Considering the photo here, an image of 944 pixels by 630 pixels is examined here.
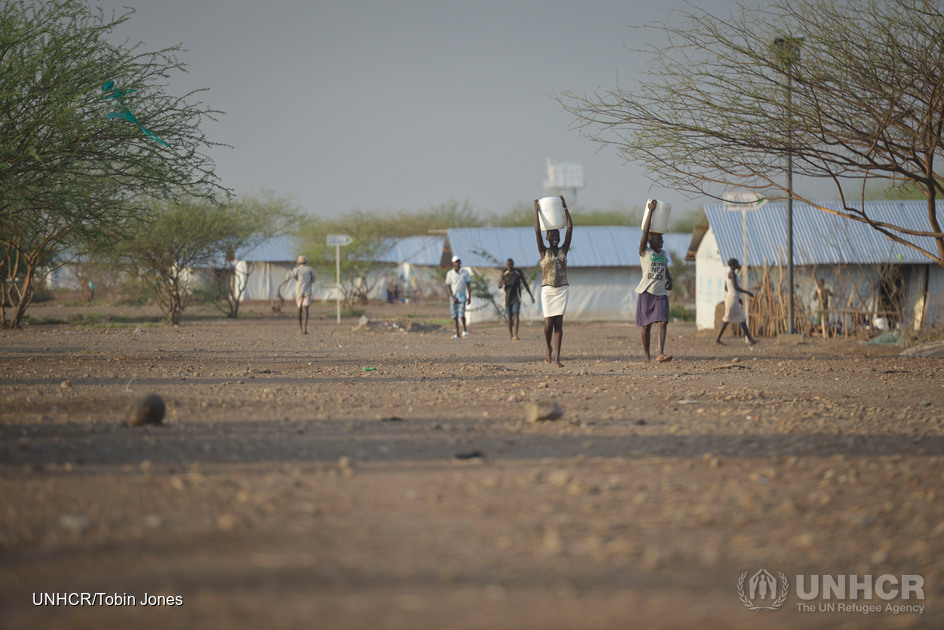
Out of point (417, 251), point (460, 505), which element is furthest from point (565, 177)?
point (460, 505)

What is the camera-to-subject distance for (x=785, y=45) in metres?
11.9

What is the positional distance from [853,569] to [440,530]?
1.96m

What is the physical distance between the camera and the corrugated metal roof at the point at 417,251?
5438 cm

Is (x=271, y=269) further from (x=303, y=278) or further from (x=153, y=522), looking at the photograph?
(x=153, y=522)

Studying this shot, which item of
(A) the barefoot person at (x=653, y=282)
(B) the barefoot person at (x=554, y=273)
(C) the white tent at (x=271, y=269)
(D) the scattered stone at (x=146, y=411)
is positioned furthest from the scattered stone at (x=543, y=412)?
(C) the white tent at (x=271, y=269)

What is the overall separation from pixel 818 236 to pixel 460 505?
23446 millimetres

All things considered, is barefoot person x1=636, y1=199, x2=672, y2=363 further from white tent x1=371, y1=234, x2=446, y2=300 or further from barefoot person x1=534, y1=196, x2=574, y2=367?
white tent x1=371, y1=234, x2=446, y2=300

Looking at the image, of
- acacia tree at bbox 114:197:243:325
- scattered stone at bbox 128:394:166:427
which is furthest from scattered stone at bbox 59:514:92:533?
acacia tree at bbox 114:197:243:325

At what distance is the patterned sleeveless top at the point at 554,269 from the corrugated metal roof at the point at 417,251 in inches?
1567

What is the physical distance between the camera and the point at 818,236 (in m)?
25.3

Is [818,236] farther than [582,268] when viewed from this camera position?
No

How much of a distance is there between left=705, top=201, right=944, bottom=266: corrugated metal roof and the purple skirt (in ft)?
36.3

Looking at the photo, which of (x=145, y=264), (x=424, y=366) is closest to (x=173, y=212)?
(x=145, y=264)

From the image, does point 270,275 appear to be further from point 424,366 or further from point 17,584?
point 17,584
